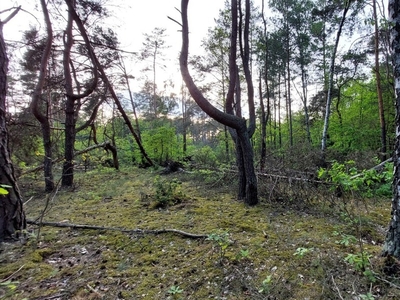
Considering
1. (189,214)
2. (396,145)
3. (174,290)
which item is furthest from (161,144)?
(396,145)

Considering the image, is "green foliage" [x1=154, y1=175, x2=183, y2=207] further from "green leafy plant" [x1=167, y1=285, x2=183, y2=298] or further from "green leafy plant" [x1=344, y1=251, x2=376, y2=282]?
"green leafy plant" [x1=344, y1=251, x2=376, y2=282]

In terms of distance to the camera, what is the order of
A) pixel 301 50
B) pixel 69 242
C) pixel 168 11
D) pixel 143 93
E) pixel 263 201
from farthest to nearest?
pixel 143 93
pixel 301 50
pixel 263 201
pixel 168 11
pixel 69 242

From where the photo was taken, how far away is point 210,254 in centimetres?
275

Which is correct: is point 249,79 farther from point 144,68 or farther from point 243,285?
point 144,68

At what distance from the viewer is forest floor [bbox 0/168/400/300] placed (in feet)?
6.92

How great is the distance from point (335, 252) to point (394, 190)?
1006 mm

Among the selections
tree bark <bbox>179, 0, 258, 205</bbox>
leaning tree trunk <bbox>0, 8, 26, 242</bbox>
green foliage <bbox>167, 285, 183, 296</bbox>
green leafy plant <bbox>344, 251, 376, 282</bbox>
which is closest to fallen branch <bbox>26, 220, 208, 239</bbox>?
leaning tree trunk <bbox>0, 8, 26, 242</bbox>

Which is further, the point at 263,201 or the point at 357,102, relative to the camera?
the point at 357,102

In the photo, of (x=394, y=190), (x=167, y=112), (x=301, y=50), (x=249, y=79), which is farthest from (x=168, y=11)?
(x=167, y=112)

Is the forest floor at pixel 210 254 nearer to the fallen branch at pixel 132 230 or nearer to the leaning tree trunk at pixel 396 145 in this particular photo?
the fallen branch at pixel 132 230

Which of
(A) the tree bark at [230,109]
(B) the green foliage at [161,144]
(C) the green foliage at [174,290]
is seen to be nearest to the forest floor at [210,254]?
(C) the green foliage at [174,290]

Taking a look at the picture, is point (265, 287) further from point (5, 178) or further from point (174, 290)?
point (5, 178)

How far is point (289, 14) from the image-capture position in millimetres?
11922

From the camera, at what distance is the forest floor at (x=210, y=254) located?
2.11 meters
